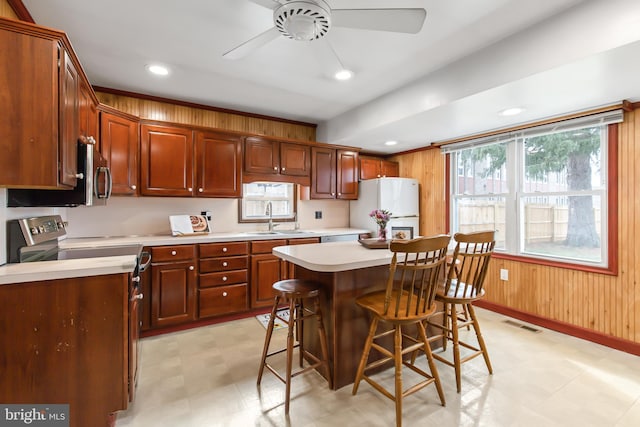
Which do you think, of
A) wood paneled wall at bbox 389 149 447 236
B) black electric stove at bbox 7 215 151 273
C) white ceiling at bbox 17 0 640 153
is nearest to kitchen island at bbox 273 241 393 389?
black electric stove at bbox 7 215 151 273

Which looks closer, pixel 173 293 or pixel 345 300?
pixel 345 300

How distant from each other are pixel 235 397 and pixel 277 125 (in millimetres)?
3262

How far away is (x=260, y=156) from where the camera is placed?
12.2ft

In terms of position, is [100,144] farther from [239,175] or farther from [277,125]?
[277,125]

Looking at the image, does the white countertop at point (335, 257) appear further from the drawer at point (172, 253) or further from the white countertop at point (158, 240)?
the drawer at point (172, 253)

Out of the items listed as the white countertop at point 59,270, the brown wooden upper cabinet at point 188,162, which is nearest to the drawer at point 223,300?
the brown wooden upper cabinet at point 188,162

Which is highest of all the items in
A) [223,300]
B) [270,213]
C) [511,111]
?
[511,111]

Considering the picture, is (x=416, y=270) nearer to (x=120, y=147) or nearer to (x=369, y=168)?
(x=120, y=147)

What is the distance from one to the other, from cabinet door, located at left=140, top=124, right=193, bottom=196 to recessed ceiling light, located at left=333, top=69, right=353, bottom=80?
5.68 feet

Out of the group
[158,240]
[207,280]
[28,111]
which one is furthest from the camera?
[207,280]

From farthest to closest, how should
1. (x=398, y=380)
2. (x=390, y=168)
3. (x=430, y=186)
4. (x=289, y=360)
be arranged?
(x=390, y=168), (x=430, y=186), (x=289, y=360), (x=398, y=380)

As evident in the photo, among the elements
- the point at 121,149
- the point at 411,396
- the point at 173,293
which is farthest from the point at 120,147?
the point at 411,396

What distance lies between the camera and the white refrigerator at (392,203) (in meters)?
4.17

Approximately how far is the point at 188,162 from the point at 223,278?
134cm
